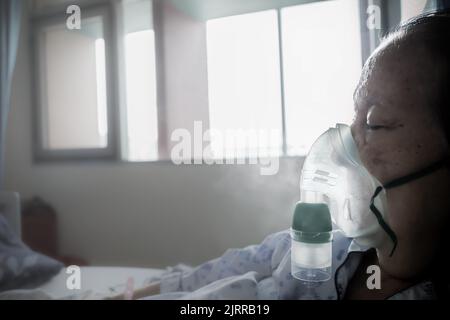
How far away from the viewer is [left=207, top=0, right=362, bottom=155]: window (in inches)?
26.5

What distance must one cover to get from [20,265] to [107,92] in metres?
0.46

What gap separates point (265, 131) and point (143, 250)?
1.39 feet

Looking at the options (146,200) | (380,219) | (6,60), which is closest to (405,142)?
(380,219)

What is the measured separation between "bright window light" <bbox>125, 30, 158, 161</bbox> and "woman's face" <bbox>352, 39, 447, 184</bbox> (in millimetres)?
488

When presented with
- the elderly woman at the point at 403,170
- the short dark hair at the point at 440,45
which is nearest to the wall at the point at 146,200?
the elderly woman at the point at 403,170

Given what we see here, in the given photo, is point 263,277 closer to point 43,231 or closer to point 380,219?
point 380,219

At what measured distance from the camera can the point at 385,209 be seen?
0.57m

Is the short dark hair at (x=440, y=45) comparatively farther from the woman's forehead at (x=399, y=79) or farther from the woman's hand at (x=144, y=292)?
the woman's hand at (x=144, y=292)

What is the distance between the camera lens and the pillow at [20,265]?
28.4 inches

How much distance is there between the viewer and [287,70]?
28.6 inches

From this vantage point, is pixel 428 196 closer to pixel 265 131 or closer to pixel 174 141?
pixel 265 131

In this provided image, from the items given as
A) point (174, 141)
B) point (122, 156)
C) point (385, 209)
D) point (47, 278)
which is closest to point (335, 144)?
point (385, 209)

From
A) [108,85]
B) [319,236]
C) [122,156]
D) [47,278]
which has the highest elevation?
[108,85]

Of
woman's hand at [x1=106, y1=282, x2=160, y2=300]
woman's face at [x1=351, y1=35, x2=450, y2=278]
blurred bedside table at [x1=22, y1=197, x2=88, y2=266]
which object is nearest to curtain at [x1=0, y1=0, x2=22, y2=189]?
blurred bedside table at [x1=22, y1=197, x2=88, y2=266]
